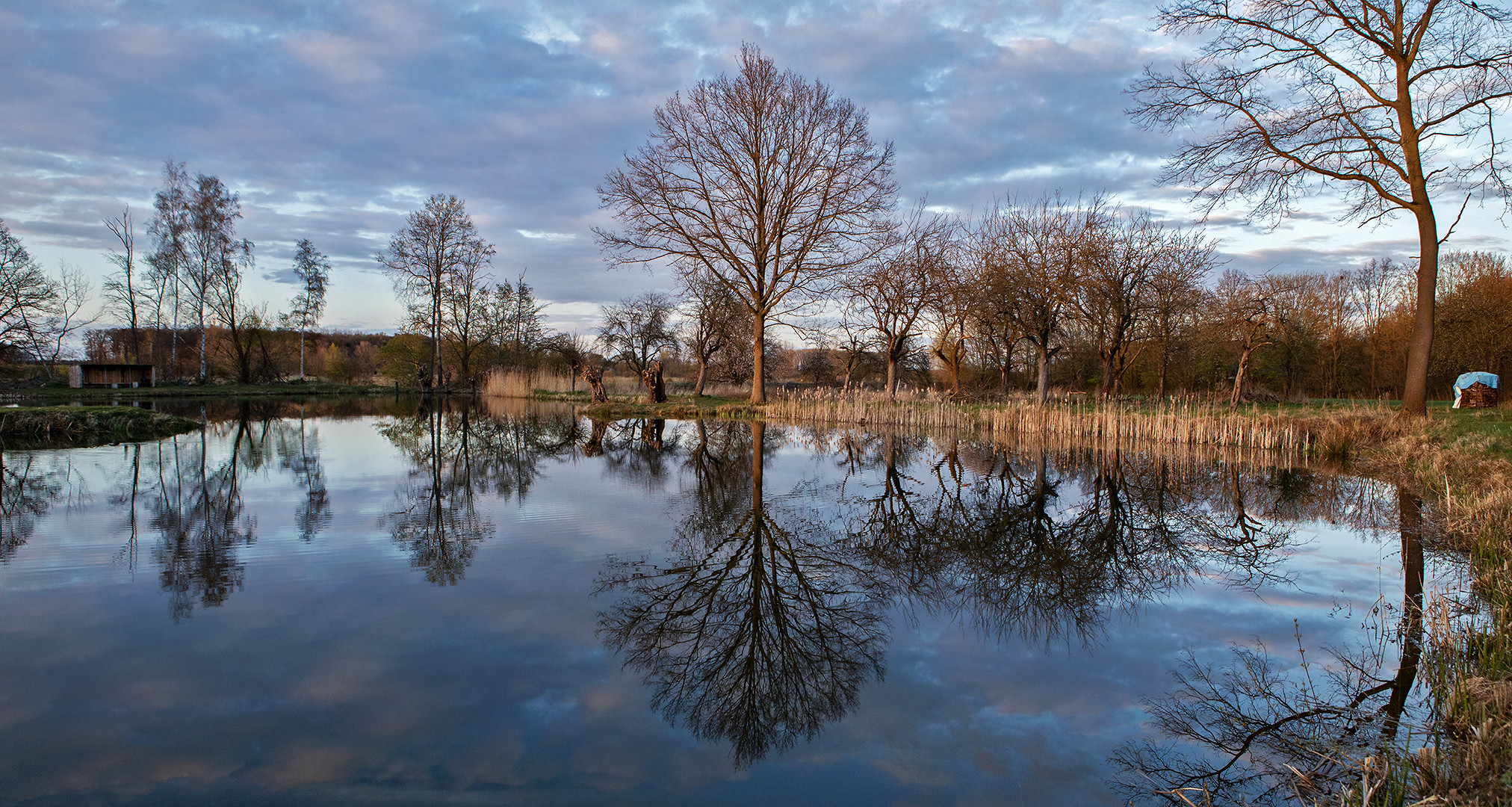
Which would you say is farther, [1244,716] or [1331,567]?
[1331,567]

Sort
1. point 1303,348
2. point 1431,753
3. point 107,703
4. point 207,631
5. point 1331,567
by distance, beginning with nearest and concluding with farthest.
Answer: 1. point 1431,753
2. point 107,703
3. point 207,631
4. point 1331,567
5. point 1303,348

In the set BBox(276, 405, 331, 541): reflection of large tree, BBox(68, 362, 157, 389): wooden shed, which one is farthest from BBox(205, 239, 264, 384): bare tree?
BBox(276, 405, 331, 541): reflection of large tree

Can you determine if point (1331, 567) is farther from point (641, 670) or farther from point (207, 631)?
point (207, 631)

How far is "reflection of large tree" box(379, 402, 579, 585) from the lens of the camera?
18.9 feet

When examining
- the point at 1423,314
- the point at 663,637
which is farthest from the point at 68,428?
the point at 1423,314

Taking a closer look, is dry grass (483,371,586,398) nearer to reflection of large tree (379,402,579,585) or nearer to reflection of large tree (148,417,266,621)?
reflection of large tree (379,402,579,585)

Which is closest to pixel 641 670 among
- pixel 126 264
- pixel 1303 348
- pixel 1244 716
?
pixel 1244 716

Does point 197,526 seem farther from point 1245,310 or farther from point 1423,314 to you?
point 1245,310

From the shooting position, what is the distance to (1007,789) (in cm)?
256

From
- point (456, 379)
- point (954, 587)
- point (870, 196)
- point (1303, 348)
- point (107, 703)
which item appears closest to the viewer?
point (107, 703)

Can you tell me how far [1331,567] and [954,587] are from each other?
122 inches

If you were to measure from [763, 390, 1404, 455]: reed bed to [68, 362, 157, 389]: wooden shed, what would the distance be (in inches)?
1058

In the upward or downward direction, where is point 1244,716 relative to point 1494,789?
downward

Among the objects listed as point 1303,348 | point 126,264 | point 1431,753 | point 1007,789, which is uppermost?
point 126,264
